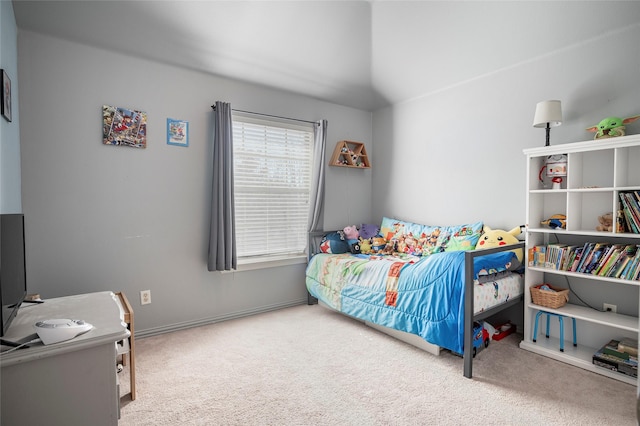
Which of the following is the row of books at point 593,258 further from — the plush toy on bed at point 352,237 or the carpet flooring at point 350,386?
the plush toy on bed at point 352,237

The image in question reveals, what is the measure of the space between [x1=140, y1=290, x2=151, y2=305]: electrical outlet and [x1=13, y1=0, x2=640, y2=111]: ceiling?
1.91 m

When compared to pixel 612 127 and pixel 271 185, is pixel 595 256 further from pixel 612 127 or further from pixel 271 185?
pixel 271 185

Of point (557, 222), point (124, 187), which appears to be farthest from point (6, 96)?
point (557, 222)

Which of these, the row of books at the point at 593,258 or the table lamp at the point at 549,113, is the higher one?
the table lamp at the point at 549,113

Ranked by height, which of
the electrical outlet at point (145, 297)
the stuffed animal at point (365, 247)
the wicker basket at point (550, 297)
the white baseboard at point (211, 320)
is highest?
the stuffed animal at point (365, 247)

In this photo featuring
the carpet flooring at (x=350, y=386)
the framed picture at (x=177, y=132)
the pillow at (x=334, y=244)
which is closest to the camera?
the carpet flooring at (x=350, y=386)

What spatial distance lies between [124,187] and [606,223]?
3533mm

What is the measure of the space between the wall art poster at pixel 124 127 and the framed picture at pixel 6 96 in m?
0.66

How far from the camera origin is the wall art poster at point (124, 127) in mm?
2498

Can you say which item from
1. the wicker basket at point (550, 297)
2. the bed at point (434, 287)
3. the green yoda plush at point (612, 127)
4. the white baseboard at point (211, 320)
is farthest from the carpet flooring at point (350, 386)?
the green yoda plush at point (612, 127)

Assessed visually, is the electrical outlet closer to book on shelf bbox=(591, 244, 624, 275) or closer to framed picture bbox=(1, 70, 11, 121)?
framed picture bbox=(1, 70, 11, 121)

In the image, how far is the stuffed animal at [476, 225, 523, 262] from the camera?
262 cm

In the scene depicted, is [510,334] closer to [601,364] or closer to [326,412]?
[601,364]

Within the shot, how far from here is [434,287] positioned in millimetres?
2191
